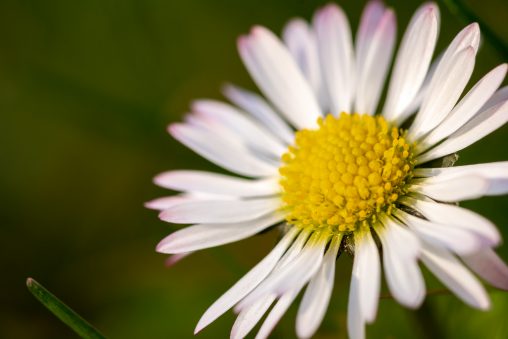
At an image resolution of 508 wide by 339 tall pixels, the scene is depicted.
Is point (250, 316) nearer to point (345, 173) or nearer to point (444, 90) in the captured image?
point (345, 173)

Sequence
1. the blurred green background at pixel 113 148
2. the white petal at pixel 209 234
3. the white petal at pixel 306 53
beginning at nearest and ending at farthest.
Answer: the white petal at pixel 209 234, the white petal at pixel 306 53, the blurred green background at pixel 113 148

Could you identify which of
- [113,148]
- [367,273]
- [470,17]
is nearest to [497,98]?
[470,17]

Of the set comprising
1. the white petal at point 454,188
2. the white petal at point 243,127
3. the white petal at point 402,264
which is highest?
the white petal at point 454,188

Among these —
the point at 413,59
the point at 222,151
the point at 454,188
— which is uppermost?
the point at 413,59

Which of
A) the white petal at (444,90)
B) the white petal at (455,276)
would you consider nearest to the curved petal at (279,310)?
the white petal at (455,276)

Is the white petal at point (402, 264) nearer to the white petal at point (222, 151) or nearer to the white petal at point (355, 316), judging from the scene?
the white petal at point (355, 316)

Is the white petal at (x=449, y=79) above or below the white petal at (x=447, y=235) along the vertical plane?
above

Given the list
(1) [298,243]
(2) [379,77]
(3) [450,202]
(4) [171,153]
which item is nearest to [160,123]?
(4) [171,153]

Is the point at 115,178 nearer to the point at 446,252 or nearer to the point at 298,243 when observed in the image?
the point at 298,243
